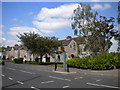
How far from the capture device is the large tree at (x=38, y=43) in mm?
33209

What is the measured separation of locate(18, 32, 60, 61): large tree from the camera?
109 feet

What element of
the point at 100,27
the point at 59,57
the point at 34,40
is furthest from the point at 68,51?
the point at 100,27

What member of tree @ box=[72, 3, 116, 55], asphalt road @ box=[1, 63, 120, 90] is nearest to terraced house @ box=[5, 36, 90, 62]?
tree @ box=[72, 3, 116, 55]

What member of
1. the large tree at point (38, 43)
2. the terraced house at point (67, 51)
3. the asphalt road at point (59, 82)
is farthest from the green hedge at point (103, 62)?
the large tree at point (38, 43)

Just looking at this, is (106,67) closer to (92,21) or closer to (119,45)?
(119,45)

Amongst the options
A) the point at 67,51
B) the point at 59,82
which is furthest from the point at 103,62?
the point at 67,51

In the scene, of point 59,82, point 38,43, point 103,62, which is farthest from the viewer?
point 38,43

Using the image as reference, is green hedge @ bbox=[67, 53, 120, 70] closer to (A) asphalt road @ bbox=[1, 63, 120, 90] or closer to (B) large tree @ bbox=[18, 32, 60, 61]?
(A) asphalt road @ bbox=[1, 63, 120, 90]

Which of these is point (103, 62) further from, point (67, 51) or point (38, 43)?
point (67, 51)

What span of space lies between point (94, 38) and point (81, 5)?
755 centimetres

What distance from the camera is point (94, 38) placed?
87.1ft

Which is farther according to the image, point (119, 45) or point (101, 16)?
point (101, 16)

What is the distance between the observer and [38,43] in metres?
33.0

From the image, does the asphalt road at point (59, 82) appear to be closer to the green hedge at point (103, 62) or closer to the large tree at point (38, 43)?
the green hedge at point (103, 62)
